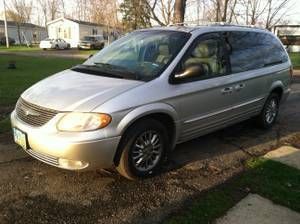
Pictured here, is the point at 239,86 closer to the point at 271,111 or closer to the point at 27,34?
the point at 271,111

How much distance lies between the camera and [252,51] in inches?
237

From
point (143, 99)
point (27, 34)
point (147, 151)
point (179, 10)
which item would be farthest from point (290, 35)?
point (27, 34)

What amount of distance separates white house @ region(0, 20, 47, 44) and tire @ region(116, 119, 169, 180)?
6343 centimetres

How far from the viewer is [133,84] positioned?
4.24 metres

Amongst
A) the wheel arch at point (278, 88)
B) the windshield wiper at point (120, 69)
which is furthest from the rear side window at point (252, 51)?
the windshield wiper at point (120, 69)

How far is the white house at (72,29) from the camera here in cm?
5538

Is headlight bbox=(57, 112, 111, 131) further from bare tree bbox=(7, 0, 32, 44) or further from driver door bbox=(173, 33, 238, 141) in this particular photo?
bare tree bbox=(7, 0, 32, 44)

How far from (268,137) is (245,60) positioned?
4.63ft

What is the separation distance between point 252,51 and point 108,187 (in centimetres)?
328

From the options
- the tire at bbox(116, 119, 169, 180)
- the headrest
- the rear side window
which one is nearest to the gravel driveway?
the tire at bbox(116, 119, 169, 180)

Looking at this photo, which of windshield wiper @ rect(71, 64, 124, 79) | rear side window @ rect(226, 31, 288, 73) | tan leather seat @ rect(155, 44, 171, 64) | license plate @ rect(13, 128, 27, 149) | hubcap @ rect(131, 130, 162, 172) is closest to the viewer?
license plate @ rect(13, 128, 27, 149)

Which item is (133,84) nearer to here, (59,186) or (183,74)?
(183,74)

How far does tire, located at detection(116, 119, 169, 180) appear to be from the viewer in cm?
411

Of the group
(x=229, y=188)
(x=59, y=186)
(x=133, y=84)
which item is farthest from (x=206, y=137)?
(x=59, y=186)
